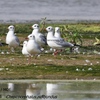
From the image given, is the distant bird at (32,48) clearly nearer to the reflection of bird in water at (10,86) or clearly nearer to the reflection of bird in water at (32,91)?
the reflection of bird in water at (10,86)

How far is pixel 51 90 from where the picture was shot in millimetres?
20297

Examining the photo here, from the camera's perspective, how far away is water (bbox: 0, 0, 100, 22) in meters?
48.4

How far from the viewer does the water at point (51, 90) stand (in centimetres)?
1909

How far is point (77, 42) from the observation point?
3186 centimetres

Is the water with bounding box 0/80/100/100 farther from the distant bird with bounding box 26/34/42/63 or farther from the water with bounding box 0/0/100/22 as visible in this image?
the water with bounding box 0/0/100/22

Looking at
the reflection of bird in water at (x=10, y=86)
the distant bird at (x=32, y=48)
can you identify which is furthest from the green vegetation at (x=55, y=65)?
the reflection of bird in water at (x=10, y=86)

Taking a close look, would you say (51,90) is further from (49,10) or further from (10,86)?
(49,10)

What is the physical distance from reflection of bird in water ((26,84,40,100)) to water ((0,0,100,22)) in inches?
958

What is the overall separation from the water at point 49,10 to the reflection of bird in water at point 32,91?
2432cm

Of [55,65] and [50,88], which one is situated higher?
[55,65]

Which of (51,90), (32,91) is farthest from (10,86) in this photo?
(51,90)

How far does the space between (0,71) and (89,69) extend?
2.91m

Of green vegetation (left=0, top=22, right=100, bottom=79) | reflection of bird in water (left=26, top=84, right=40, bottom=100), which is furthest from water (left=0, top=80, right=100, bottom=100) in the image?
green vegetation (left=0, top=22, right=100, bottom=79)

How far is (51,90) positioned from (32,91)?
1.81 ft
